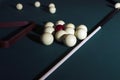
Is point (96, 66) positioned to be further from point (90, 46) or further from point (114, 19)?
point (114, 19)

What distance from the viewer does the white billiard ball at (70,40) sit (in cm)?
127

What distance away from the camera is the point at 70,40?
1267 mm

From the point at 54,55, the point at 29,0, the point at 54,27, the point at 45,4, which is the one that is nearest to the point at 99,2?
the point at 45,4

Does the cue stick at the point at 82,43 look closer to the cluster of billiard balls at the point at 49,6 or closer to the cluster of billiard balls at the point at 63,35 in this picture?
the cluster of billiard balls at the point at 63,35

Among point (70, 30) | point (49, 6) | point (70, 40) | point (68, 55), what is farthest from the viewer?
point (49, 6)

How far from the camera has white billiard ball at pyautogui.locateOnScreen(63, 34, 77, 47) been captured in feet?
4.17

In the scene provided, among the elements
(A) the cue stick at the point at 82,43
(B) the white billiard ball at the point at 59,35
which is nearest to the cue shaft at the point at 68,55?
(A) the cue stick at the point at 82,43

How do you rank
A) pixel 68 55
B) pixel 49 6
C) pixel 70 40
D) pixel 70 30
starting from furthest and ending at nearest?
pixel 49 6
pixel 70 30
pixel 70 40
pixel 68 55

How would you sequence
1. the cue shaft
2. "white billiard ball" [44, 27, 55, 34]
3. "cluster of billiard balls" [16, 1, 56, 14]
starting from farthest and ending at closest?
"cluster of billiard balls" [16, 1, 56, 14] → "white billiard ball" [44, 27, 55, 34] → the cue shaft

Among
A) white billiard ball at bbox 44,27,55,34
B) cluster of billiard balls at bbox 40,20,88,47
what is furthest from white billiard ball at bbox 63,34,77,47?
white billiard ball at bbox 44,27,55,34

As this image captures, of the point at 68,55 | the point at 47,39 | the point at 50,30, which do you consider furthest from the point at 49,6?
the point at 68,55

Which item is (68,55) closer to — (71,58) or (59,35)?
(71,58)

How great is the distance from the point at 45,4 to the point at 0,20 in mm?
525

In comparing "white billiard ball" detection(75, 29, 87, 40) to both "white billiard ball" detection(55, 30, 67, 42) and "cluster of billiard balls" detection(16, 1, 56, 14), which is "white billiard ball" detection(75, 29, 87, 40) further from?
"cluster of billiard balls" detection(16, 1, 56, 14)
